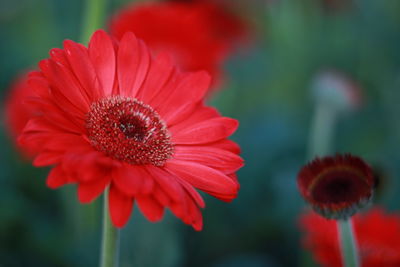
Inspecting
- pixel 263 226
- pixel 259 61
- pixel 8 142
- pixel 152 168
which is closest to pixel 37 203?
pixel 8 142

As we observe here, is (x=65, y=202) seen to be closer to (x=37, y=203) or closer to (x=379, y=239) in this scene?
(x=37, y=203)

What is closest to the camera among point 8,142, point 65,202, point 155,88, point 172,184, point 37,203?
point 172,184

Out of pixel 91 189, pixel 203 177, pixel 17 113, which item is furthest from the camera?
pixel 17 113

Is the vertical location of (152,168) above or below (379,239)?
below

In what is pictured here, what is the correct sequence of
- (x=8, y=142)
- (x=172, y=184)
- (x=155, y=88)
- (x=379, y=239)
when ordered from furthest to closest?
(x=8, y=142), (x=379, y=239), (x=155, y=88), (x=172, y=184)

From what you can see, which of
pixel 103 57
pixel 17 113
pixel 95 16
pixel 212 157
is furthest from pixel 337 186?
pixel 17 113

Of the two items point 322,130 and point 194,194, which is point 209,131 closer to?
point 194,194
